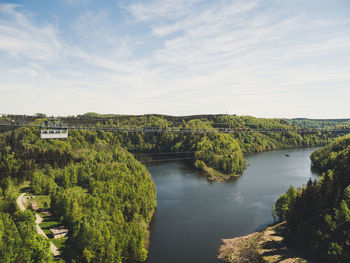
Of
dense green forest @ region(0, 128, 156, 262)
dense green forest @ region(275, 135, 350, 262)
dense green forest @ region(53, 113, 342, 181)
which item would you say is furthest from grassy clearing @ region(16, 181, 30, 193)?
dense green forest @ region(275, 135, 350, 262)

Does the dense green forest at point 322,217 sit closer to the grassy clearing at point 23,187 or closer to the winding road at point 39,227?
the winding road at point 39,227

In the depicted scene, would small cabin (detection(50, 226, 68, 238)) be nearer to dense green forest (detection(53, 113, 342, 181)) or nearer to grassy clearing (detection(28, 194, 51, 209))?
grassy clearing (detection(28, 194, 51, 209))

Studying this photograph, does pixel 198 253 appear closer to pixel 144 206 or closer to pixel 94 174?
pixel 144 206

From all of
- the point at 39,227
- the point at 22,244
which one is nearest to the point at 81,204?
the point at 39,227

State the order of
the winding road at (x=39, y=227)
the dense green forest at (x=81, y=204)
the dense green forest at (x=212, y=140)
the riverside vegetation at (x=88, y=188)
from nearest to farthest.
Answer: the dense green forest at (x=81, y=204) < the riverside vegetation at (x=88, y=188) < the winding road at (x=39, y=227) < the dense green forest at (x=212, y=140)

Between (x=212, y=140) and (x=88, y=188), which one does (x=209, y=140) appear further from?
(x=88, y=188)

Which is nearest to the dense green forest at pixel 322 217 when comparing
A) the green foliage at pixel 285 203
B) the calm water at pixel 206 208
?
the green foliage at pixel 285 203
